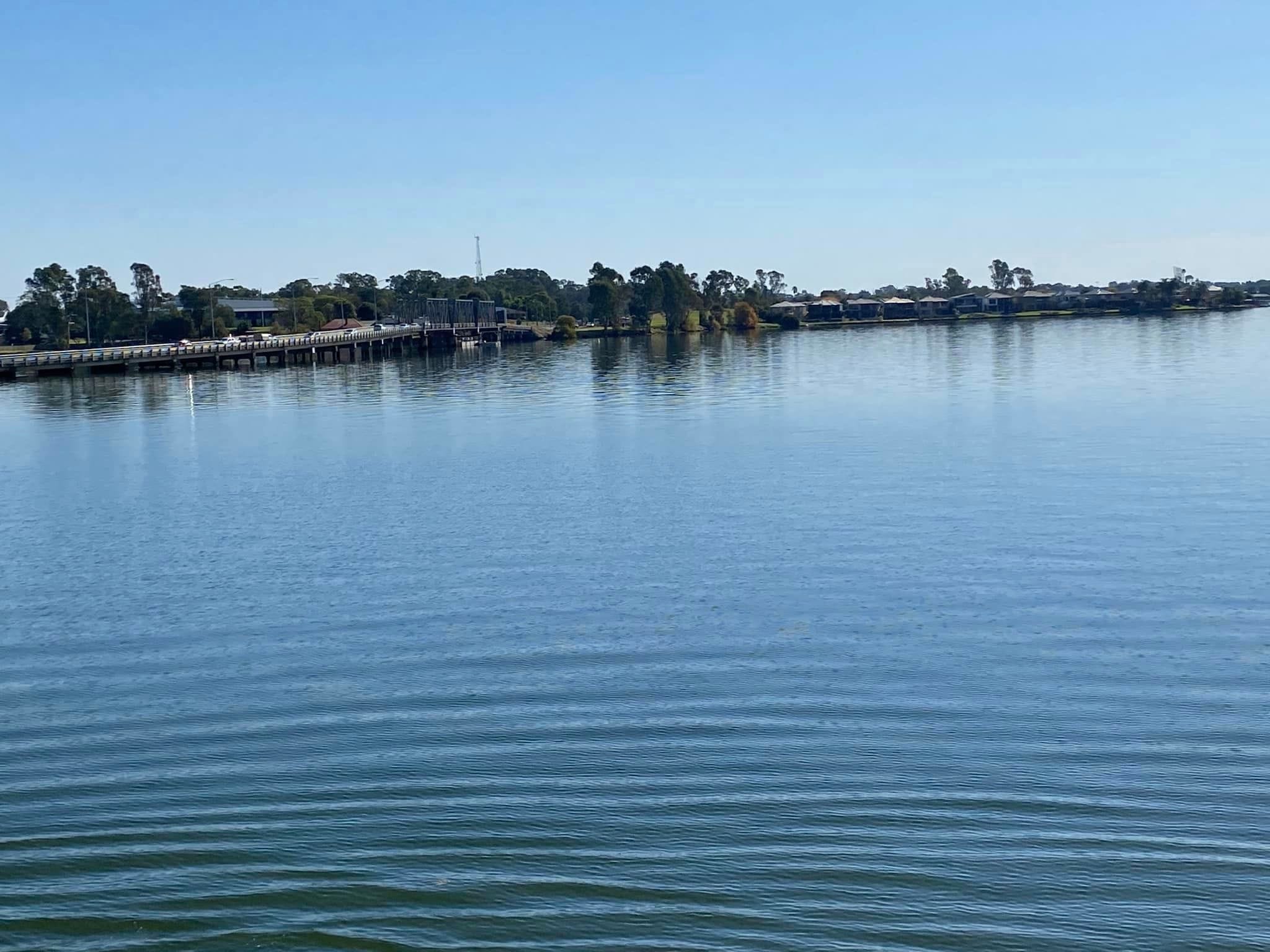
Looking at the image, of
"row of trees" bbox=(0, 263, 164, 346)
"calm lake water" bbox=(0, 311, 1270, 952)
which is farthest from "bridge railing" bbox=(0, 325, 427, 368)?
"calm lake water" bbox=(0, 311, 1270, 952)

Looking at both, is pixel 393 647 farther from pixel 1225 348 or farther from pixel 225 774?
pixel 1225 348

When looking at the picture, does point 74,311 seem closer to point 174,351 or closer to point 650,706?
point 174,351

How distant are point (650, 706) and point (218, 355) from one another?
111 metres

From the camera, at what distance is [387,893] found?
12.2 meters

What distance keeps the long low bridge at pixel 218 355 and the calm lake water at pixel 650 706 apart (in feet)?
246

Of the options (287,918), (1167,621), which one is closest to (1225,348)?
(1167,621)

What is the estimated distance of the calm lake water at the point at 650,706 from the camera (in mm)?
11945

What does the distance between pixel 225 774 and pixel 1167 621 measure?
44.7ft

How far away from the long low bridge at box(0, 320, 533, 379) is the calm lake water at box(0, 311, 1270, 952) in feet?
246

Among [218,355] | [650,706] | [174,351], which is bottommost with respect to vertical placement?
[650,706]

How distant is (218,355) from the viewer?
121m

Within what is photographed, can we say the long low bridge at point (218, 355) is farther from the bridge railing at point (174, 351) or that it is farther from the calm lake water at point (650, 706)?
the calm lake water at point (650, 706)

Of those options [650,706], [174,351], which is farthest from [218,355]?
[650,706]

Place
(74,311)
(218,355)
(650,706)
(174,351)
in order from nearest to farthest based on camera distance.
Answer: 1. (650,706)
2. (174,351)
3. (218,355)
4. (74,311)
